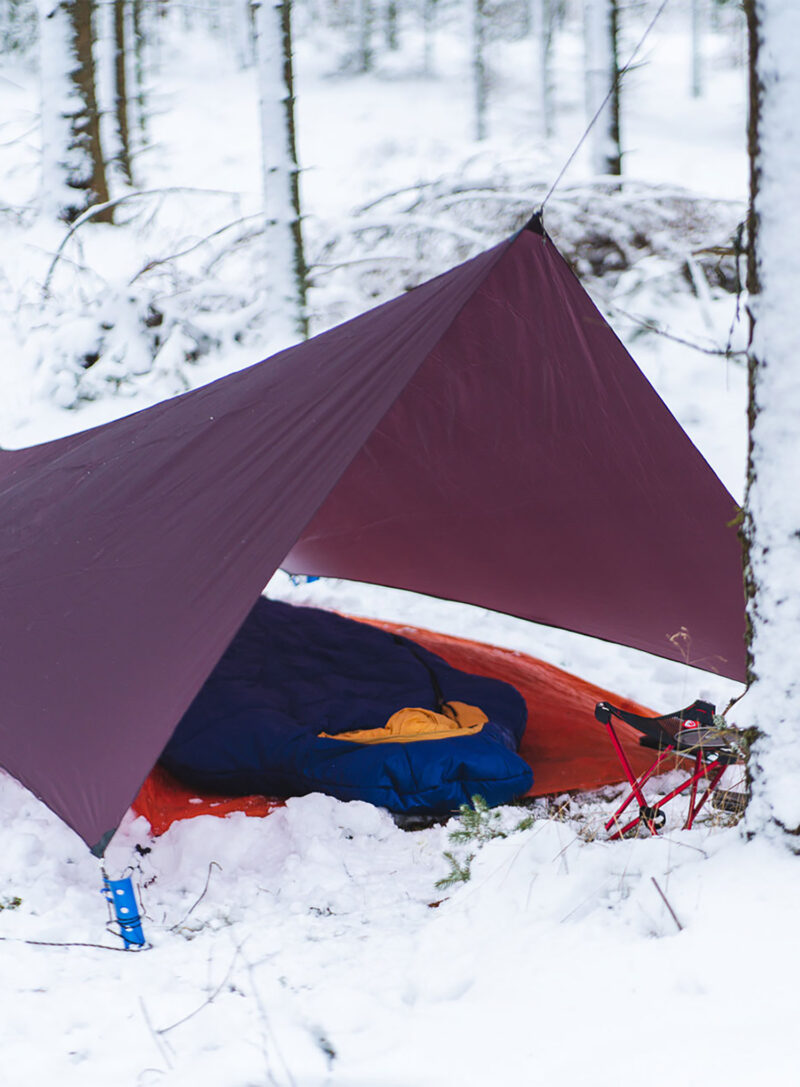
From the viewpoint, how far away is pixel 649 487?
9.28 ft

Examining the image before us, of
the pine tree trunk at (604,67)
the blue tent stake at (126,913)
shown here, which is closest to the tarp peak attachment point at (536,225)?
the blue tent stake at (126,913)

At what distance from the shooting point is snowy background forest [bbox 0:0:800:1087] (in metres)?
1.29

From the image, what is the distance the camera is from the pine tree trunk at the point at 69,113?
5777 millimetres

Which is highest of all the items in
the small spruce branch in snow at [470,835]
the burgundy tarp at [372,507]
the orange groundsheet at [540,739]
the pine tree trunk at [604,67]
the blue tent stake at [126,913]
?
the pine tree trunk at [604,67]

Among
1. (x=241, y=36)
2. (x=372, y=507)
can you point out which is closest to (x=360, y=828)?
(x=372, y=507)

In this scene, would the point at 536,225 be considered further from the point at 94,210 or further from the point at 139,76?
the point at 139,76

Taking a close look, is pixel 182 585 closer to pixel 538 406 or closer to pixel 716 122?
pixel 538 406

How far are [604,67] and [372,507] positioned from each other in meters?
4.72

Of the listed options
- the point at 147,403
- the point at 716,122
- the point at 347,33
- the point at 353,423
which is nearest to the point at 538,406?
the point at 353,423

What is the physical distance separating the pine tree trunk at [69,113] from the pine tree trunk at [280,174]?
1.55 metres

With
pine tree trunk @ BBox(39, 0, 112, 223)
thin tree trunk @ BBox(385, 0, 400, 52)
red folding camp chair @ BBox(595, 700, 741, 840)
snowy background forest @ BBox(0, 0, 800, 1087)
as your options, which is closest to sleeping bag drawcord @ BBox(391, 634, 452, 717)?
snowy background forest @ BBox(0, 0, 800, 1087)

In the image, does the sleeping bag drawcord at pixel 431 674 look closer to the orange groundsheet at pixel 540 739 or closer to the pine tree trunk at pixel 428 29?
the orange groundsheet at pixel 540 739

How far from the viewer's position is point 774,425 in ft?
4.75

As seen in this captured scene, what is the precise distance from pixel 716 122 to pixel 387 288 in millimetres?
11849
